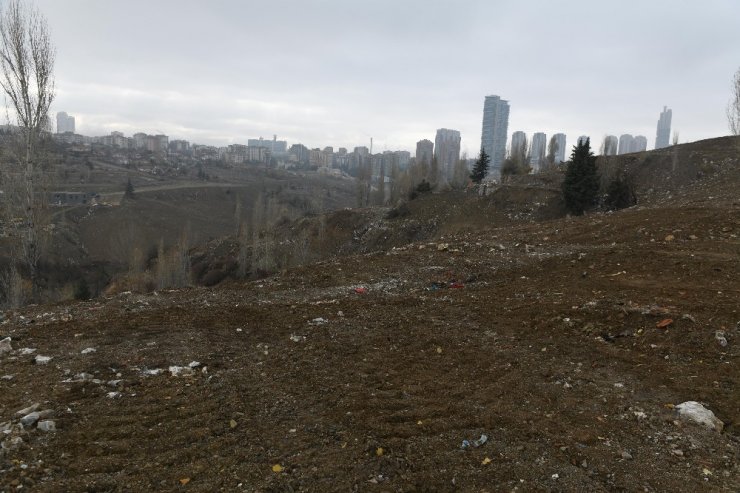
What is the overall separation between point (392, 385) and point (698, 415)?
3056 mm

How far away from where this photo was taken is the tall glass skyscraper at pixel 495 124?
134 m

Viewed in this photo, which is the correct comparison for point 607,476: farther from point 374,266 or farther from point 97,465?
point 374,266

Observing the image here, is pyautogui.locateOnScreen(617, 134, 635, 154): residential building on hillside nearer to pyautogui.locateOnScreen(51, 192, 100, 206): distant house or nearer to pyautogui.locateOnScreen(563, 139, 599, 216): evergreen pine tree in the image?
pyautogui.locateOnScreen(563, 139, 599, 216): evergreen pine tree

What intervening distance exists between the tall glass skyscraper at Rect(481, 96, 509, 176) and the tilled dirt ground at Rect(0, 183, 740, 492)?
131710mm

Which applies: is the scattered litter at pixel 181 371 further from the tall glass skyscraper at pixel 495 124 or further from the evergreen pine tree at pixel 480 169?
the tall glass skyscraper at pixel 495 124

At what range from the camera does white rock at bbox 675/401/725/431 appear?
4289 millimetres

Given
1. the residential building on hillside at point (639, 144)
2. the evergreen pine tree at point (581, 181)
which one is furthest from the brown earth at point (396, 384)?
the residential building on hillside at point (639, 144)

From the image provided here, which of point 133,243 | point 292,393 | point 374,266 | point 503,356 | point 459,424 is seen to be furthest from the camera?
point 133,243

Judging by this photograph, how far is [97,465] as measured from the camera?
371 centimetres

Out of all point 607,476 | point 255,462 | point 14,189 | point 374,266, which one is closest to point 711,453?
point 607,476

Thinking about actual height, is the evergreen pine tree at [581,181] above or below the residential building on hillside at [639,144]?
below

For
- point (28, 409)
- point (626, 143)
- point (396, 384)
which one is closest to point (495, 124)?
point (626, 143)

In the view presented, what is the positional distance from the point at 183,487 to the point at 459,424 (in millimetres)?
2479

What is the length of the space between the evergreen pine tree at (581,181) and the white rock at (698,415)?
90.8 feet
